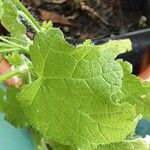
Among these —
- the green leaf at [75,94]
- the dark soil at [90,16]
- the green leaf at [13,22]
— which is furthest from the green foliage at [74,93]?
the dark soil at [90,16]

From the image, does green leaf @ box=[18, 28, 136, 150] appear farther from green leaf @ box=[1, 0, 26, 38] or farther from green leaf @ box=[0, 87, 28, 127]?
green leaf @ box=[1, 0, 26, 38]

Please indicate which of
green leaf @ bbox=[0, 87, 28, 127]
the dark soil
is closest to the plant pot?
green leaf @ bbox=[0, 87, 28, 127]

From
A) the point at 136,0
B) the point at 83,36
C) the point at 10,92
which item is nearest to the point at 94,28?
the point at 83,36

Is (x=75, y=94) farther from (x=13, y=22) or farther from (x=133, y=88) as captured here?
(x=13, y=22)

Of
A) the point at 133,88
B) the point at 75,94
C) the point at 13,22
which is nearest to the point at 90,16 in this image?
the point at 13,22

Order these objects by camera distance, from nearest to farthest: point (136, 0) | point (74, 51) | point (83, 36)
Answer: point (74, 51) → point (83, 36) → point (136, 0)

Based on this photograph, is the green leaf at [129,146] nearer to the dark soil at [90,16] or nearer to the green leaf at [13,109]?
the green leaf at [13,109]

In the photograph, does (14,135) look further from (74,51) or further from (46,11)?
(46,11)
